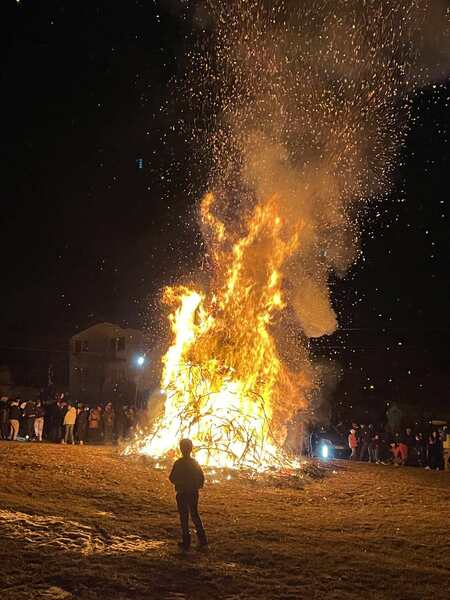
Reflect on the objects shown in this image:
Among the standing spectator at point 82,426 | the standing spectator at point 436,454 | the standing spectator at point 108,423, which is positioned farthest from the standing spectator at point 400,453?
the standing spectator at point 82,426

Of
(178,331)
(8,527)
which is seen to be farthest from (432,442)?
(8,527)

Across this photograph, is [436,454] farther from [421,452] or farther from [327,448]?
[327,448]

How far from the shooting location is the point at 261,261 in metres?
17.1

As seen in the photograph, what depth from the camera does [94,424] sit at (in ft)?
64.6

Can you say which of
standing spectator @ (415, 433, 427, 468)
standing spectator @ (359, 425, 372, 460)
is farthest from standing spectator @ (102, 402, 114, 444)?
standing spectator @ (415, 433, 427, 468)

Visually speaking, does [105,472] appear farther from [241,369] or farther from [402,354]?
[402,354]

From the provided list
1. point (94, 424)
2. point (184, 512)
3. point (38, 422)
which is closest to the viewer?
point (184, 512)

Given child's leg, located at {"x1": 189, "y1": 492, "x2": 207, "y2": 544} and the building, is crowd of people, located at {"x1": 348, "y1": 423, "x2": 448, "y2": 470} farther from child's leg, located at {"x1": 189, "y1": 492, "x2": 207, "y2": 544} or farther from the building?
the building

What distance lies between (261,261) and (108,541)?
10.6m

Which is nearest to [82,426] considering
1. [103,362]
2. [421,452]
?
[421,452]

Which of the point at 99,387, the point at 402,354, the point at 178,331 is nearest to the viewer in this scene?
the point at 178,331

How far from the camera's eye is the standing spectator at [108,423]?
19.8 m

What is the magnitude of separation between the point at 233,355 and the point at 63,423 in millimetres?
6727

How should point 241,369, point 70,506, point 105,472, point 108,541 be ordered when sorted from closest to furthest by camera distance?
1. point 108,541
2. point 70,506
3. point 105,472
4. point 241,369
